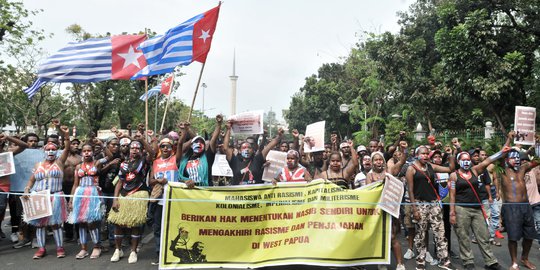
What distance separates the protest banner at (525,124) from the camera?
6.50 metres

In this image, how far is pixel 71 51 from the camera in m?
8.49

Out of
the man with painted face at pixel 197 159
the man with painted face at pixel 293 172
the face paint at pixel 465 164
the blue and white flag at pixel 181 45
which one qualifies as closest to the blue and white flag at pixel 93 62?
the blue and white flag at pixel 181 45

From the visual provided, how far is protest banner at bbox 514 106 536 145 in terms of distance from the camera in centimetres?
650

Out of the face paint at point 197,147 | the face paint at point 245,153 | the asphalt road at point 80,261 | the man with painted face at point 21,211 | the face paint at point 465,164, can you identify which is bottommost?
the asphalt road at point 80,261

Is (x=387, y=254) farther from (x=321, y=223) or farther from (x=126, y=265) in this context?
(x=126, y=265)

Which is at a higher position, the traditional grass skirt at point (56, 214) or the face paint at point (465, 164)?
the face paint at point (465, 164)

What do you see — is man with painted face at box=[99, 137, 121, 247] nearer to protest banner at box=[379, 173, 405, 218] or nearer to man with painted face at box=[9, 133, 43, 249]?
man with painted face at box=[9, 133, 43, 249]

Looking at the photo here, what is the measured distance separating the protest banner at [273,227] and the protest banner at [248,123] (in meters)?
1.43

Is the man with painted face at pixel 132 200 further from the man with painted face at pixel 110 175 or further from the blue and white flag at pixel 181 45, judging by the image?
the blue and white flag at pixel 181 45

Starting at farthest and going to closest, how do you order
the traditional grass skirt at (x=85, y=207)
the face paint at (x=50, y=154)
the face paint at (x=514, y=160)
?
the face paint at (x=50, y=154)
the traditional grass skirt at (x=85, y=207)
the face paint at (x=514, y=160)

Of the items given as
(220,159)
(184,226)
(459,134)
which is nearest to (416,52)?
(459,134)

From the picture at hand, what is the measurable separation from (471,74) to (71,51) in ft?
45.1

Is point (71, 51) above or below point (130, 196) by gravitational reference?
above

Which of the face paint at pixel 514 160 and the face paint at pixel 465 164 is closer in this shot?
the face paint at pixel 514 160
